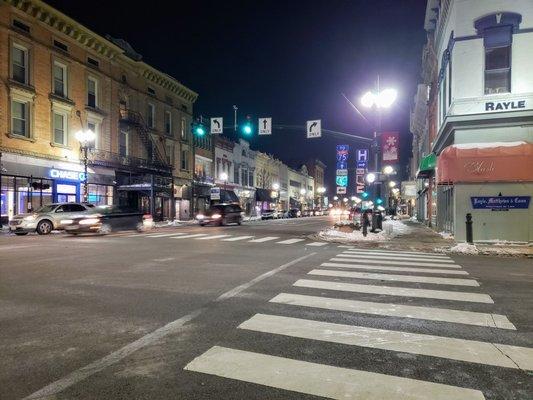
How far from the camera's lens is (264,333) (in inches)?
200

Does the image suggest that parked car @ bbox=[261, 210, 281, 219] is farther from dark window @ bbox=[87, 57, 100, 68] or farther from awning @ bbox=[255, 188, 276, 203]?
dark window @ bbox=[87, 57, 100, 68]

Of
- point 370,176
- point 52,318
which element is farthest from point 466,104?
point 52,318

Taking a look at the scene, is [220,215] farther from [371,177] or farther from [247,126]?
[371,177]

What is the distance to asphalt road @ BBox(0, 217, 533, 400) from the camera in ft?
12.0

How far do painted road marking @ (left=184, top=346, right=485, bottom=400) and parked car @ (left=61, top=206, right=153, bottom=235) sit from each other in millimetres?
18544

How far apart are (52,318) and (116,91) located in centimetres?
3306

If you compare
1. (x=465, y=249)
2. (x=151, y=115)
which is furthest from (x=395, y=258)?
(x=151, y=115)

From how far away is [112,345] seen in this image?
15.2 feet

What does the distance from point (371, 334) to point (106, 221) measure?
1971 centimetres

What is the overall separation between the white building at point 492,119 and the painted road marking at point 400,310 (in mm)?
12508

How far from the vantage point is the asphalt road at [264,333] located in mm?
3664

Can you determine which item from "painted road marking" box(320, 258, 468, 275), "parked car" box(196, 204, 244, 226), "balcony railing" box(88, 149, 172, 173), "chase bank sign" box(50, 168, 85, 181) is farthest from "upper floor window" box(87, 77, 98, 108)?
"painted road marking" box(320, 258, 468, 275)

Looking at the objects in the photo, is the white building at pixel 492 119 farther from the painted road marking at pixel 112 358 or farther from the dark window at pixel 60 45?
the dark window at pixel 60 45

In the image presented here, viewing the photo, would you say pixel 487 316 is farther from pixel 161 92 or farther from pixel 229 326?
pixel 161 92
